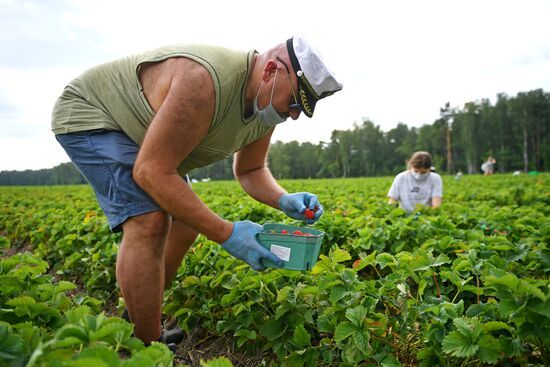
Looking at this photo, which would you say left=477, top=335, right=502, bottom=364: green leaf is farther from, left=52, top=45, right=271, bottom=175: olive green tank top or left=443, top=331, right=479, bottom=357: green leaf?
left=52, top=45, right=271, bottom=175: olive green tank top

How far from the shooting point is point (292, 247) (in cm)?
192

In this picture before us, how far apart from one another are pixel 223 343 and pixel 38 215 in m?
5.24

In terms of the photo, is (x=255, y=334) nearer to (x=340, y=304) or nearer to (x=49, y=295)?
(x=340, y=304)

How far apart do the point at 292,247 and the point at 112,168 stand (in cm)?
93

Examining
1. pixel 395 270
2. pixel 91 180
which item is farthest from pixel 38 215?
pixel 395 270

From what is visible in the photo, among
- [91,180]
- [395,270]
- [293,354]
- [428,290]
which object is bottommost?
[293,354]

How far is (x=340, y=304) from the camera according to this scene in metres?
1.74

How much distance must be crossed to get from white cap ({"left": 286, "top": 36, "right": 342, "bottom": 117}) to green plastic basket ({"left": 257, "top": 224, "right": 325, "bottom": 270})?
2.11 ft

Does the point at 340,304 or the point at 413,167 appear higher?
the point at 413,167

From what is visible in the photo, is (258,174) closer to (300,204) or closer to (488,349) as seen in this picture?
(300,204)

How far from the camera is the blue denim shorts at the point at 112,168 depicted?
1.90 m

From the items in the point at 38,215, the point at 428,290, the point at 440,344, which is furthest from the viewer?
the point at 38,215

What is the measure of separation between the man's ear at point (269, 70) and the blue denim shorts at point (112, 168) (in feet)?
2.41

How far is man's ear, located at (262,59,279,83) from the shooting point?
1925 mm
